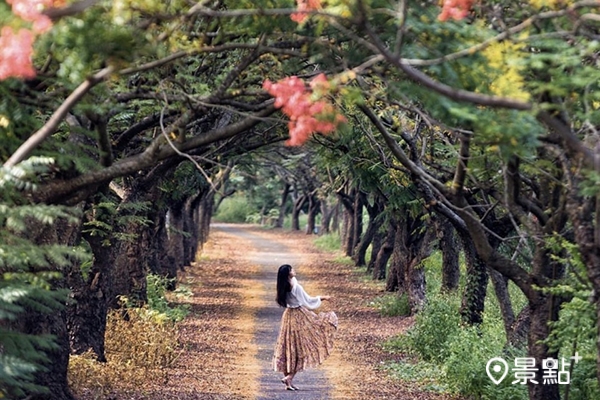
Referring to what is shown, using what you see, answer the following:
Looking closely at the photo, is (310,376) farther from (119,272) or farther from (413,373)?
(119,272)

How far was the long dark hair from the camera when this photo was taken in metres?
15.6

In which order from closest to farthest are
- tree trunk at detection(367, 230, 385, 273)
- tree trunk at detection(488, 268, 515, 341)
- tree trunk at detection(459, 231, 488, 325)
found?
tree trunk at detection(488, 268, 515, 341), tree trunk at detection(459, 231, 488, 325), tree trunk at detection(367, 230, 385, 273)

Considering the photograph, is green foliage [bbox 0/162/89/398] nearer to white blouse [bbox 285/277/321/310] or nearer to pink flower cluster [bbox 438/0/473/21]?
pink flower cluster [bbox 438/0/473/21]

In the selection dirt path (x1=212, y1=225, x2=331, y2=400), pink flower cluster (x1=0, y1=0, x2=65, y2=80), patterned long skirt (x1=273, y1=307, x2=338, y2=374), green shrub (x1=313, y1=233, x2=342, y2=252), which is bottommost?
dirt path (x1=212, y1=225, x2=331, y2=400)

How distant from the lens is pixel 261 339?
71.5 ft

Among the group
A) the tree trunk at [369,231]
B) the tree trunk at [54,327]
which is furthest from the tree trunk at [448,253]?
the tree trunk at [369,231]

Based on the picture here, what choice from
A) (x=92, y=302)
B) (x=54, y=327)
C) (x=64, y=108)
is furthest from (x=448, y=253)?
(x=64, y=108)

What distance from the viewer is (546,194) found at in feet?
38.1

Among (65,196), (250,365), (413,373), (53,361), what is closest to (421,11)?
(65,196)

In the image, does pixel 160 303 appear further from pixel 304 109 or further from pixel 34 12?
pixel 34 12

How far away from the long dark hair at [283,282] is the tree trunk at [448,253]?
6.24 meters

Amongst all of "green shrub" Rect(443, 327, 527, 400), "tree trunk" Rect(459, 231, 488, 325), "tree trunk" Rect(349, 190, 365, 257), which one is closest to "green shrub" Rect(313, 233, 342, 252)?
"tree trunk" Rect(349, 190, 365, 257)

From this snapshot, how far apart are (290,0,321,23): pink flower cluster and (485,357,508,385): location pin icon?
589cm

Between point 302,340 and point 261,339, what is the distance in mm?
5770
